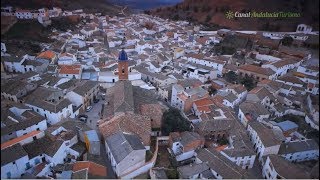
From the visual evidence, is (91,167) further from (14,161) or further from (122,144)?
(14,161)

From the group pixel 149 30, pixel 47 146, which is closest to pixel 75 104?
pixel 47 146

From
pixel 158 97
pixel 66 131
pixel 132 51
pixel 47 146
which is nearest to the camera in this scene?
pixel 47 146

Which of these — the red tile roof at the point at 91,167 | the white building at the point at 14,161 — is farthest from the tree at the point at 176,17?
the white building at the point at 14,161

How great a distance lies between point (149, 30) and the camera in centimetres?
3838

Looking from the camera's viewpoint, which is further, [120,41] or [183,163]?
[120,41]

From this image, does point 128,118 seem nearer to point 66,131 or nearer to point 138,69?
point 66,131

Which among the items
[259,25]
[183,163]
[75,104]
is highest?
[259,25]

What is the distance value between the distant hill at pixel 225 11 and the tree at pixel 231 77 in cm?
560

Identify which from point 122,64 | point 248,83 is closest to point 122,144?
point 122,64

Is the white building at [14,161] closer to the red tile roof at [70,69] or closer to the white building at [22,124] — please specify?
the white building at [22,124]

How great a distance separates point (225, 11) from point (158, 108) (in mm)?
24162

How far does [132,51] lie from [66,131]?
16.7 m

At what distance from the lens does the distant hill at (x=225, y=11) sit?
1903 centimetres

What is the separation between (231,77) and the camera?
79.3ft
